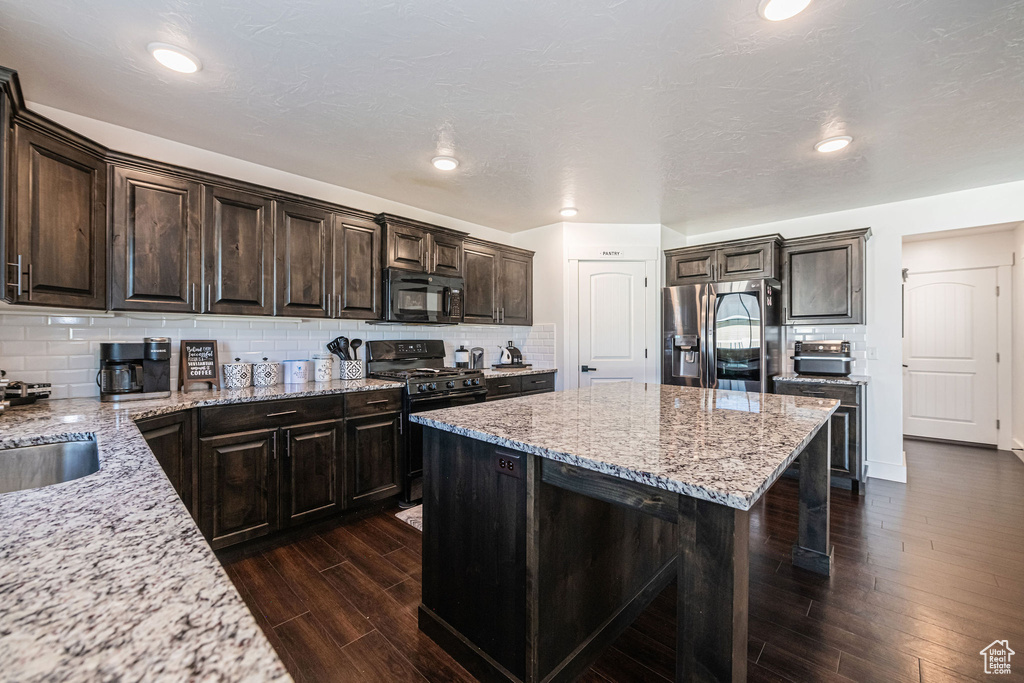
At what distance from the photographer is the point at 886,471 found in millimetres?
3758

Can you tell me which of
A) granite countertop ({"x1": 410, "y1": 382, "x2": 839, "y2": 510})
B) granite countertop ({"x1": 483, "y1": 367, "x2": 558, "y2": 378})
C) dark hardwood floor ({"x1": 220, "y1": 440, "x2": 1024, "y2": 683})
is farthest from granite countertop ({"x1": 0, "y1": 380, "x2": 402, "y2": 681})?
granite countertop ({"x1": 483, "y1": 367, "x2": 558, "y2": 378})

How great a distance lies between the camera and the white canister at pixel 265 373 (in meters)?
2.84

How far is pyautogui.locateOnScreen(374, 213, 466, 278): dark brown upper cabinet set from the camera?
3348mm

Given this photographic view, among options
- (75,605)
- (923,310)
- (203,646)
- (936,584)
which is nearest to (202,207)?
(75,605)

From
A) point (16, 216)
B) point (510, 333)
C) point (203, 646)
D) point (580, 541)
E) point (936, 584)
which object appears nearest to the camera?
point (203, 646)

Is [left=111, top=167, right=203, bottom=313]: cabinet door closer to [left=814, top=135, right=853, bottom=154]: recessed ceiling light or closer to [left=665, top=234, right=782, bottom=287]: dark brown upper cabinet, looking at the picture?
[left=814, top=135, right=853, bottom=154]: recessed ceiling light

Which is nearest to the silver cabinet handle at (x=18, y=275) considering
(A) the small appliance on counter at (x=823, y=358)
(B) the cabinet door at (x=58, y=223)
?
(B) the cabinet door at (x=58, y=223)

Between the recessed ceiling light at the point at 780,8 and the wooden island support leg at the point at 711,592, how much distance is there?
170 centimetres

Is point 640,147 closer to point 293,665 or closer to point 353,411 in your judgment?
point 353,411

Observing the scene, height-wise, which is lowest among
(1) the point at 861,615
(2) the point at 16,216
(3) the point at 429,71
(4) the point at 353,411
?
(1) the point at 861,615

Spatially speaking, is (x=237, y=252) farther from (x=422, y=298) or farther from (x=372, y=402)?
(x=422, y=298)

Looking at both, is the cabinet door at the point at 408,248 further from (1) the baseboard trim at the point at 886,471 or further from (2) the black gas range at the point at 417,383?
(1) the baseboard trim at the point at 886,471

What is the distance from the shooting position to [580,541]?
5.14 feet

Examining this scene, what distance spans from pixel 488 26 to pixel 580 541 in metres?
1.95
